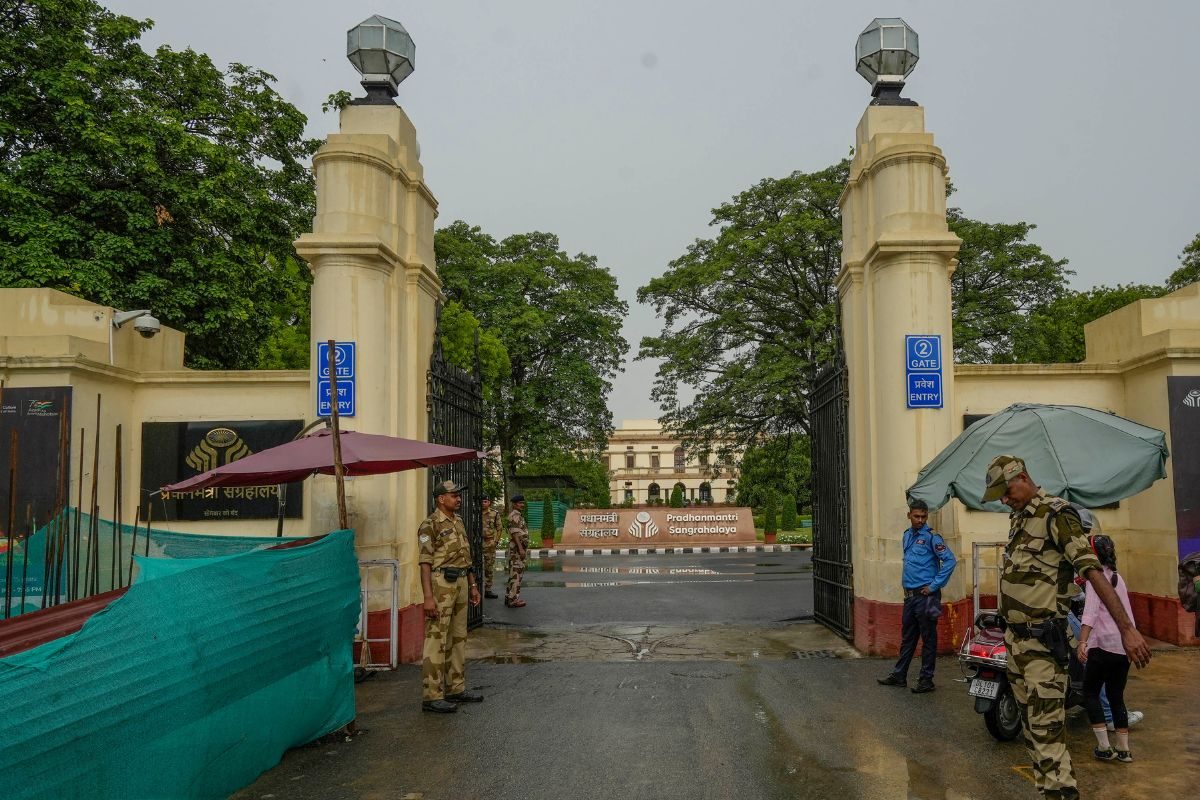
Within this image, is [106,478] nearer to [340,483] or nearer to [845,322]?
[340,483]

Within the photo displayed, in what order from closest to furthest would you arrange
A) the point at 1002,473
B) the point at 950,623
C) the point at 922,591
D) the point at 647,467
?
the point at 1002,473, the point at 922,591, the point at 950,623, the point at 647,467

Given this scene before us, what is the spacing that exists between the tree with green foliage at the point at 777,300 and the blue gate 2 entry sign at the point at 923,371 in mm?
17764

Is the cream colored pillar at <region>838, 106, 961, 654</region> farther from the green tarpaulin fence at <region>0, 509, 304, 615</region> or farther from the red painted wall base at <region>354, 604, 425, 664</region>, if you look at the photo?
the green tarpaulin fence at <region>0, 509, 304, 615</region>

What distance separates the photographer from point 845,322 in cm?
1099

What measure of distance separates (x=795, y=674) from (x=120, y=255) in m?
14.3

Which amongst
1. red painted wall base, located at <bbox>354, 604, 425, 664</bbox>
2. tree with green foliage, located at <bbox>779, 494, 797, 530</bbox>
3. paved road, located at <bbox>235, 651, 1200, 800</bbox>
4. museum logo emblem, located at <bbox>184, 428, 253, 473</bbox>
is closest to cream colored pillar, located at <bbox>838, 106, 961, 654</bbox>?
paved road, located at <bbox>235, 651, 1200, 800</bbox>

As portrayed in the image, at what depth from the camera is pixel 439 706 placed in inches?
294

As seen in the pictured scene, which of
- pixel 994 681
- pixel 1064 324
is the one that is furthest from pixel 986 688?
pixel 1064 324

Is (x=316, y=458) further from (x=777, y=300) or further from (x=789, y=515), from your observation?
(x=789, y=515)

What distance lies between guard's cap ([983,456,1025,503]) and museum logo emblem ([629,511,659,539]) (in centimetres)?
2697

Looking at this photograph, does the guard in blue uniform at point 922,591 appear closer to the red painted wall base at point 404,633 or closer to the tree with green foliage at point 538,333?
the red painted wall base at point 404,633

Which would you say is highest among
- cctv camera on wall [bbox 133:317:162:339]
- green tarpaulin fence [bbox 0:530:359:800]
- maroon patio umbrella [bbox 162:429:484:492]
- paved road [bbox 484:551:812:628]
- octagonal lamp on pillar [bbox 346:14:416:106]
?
octagonal lamp on pillar [bbox 346:14:416:106]

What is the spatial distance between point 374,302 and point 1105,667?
7199 millimetres

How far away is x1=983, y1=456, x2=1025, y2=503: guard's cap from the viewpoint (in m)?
5.31
